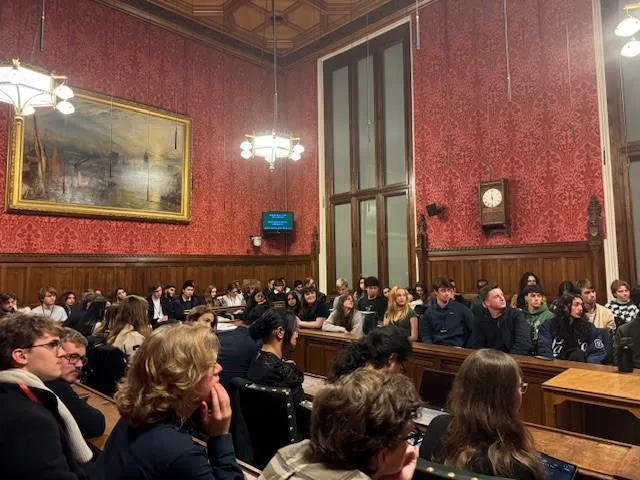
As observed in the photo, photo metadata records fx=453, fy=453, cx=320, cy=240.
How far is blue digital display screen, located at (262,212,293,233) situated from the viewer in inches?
454

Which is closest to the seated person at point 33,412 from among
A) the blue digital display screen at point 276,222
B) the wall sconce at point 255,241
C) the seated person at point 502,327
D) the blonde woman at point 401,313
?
the seated person at point 502,327

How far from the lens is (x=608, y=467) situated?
5.88 ft

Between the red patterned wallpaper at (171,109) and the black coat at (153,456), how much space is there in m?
8.32

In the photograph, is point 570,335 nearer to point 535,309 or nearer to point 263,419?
point 535,309

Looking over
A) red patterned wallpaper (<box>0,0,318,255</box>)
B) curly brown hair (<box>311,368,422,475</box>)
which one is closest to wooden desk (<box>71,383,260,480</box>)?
curly brown hair (<box>311,368,422,475</box>)

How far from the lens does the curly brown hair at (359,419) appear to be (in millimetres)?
1069

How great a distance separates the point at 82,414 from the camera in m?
2.18

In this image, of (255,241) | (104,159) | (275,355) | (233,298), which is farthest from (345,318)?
(104,159)

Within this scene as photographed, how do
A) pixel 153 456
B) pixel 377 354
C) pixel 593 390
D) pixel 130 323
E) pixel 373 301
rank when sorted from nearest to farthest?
pixel 153 456
pixel 377 354
pixel 593 390
pixel 130 323
pixel 373 301

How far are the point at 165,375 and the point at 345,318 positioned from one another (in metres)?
4.23

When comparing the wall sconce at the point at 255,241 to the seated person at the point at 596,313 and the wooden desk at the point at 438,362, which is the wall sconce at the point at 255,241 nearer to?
the wooden desk at the point at 438,362

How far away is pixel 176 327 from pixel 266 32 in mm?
11102

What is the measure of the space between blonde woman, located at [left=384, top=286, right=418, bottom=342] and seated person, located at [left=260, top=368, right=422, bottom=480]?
364cm

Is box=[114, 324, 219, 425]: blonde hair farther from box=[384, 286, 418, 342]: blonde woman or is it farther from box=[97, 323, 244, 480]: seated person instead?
box=[384, 286, 418, 342]: blonde woman
